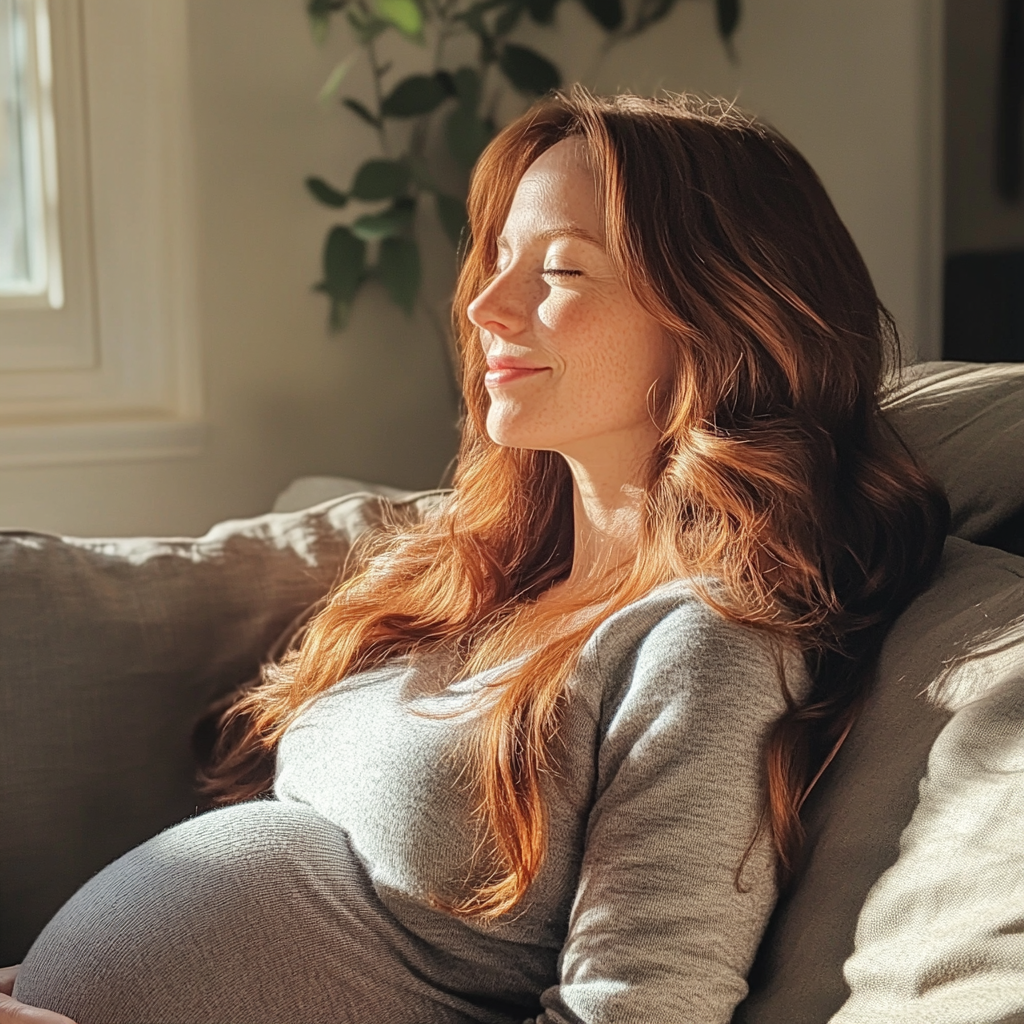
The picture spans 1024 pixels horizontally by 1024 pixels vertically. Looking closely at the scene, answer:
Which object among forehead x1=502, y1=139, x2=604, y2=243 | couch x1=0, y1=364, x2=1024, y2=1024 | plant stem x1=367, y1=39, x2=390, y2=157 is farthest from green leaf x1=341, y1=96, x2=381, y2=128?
forehead x1=502, y1=139, x2=604, y2=243

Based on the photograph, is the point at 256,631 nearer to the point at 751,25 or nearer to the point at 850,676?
the point at 850,676

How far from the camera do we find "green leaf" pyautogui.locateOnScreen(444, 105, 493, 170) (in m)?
2.23

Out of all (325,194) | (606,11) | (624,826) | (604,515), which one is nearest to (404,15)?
(325,194)

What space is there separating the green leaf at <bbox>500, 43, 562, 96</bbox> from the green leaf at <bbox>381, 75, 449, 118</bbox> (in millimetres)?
162

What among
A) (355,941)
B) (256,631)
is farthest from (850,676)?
(256,631)

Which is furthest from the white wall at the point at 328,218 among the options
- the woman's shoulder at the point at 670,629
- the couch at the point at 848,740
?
the woman's shoulder at the point at 670,629

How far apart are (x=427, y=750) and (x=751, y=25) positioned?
73.3 inches

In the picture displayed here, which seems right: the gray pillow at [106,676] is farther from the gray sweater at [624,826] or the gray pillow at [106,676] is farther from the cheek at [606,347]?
the cheek at [606,347]

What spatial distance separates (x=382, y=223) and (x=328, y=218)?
16 cm

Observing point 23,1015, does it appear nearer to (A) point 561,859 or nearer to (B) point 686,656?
(A) point 561,859

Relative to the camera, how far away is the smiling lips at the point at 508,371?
113cm

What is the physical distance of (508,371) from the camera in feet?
3.75

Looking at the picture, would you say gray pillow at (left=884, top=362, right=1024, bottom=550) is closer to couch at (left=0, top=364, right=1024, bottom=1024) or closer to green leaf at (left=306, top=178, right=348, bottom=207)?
couch at (left=0, top=364, right=1024, bottom=1024)

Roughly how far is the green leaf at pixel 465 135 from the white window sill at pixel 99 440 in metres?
0.61
